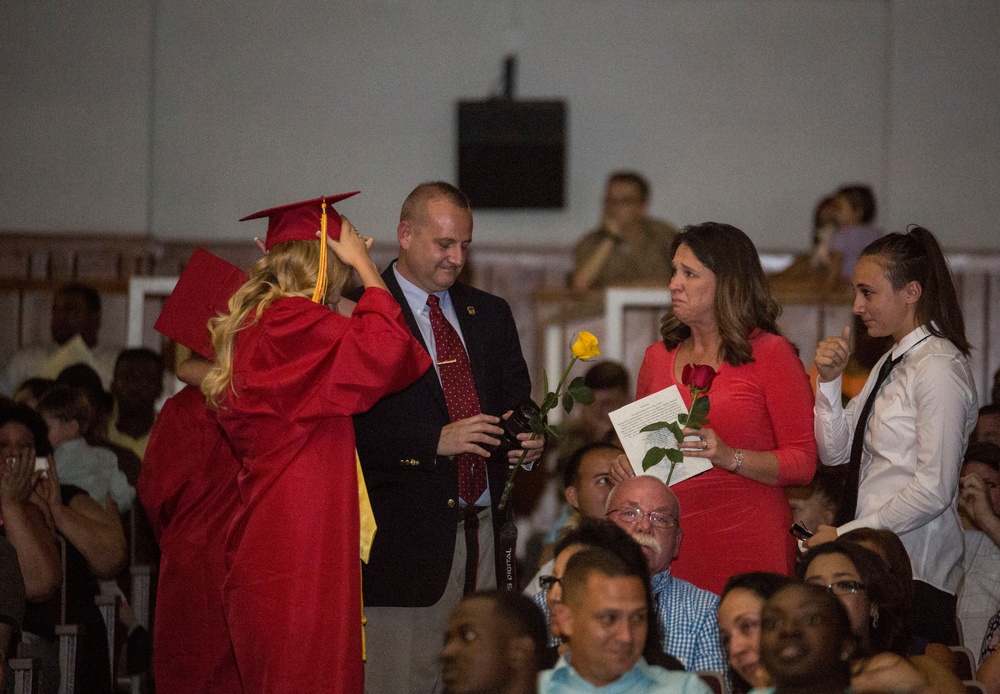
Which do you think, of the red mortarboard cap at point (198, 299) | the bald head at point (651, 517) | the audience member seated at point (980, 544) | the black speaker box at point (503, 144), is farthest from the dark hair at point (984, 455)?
the black speaker box at point (503, 144)

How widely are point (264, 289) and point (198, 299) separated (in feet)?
2.32

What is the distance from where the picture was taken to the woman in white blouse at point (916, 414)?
123 inches

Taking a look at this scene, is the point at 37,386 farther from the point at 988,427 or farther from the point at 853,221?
the point at 853,221

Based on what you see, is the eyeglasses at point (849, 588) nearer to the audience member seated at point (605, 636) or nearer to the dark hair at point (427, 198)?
the audience member seated at point (605, 636)

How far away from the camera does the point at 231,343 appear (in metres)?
3.25

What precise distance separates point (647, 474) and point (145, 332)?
4.50m

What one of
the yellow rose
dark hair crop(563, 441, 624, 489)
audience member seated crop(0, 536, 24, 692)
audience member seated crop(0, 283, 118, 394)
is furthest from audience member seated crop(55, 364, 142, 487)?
the yellow rose

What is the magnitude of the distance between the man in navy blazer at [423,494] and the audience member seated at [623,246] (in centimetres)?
371

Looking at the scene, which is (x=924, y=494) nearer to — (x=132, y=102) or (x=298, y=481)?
(x=298, y=481)

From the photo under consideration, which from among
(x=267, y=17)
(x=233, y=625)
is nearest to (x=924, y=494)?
(x=233, y=625)

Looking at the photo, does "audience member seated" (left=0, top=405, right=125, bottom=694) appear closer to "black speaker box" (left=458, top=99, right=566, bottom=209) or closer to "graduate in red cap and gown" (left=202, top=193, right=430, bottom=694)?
"graduate in red cap and gown" (left=202, top=193, right=430, bottom=694)

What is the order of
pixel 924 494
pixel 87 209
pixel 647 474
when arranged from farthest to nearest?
pixel 87 209, pixel 647 474, pixel 924 494

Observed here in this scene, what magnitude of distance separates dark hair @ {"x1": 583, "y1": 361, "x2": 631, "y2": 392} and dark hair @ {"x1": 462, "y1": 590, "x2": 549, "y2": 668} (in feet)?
9.76

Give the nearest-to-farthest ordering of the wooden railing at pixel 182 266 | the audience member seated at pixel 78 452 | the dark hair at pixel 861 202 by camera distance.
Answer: the audience member seated at pixel 78 452
the dark hair at pixel 861 202
the wooden railing at pixel 182 266
